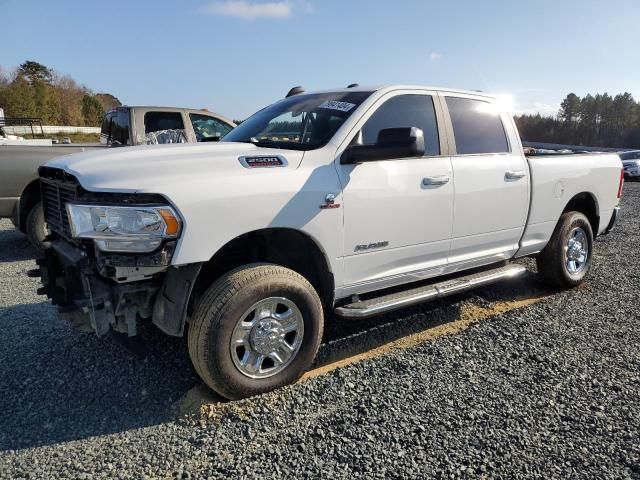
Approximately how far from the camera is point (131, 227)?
2516mm

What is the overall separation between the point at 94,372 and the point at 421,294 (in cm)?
241

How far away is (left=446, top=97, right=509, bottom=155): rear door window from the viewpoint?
4.02 meters

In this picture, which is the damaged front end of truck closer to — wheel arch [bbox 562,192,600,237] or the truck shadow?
the truck shadow

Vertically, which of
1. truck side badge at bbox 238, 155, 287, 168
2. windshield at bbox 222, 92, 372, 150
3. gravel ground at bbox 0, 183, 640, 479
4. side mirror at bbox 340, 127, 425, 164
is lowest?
gravel ground at bbox 0, 183, 640, 479

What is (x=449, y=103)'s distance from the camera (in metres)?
4.04

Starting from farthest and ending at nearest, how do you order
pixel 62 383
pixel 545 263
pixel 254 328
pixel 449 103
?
pixel 545 263 < pixel 449 103 < pixel 62 383 < pixel 254 328

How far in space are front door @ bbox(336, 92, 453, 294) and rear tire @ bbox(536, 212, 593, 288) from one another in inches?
69.0

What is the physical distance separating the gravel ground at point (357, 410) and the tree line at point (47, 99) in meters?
49.9

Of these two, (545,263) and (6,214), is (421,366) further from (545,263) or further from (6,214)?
(6,214)

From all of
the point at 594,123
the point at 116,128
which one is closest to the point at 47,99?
the point at 116,128

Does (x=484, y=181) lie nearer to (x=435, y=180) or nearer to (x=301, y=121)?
(x=435, y=180)

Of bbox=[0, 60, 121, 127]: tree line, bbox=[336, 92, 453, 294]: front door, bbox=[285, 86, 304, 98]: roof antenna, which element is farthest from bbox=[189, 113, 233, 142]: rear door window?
bbox=[0, 60, 121, 127]: tree line

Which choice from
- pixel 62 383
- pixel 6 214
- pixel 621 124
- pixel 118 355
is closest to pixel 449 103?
pixel 118 355

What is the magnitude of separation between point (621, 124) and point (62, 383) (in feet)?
275
